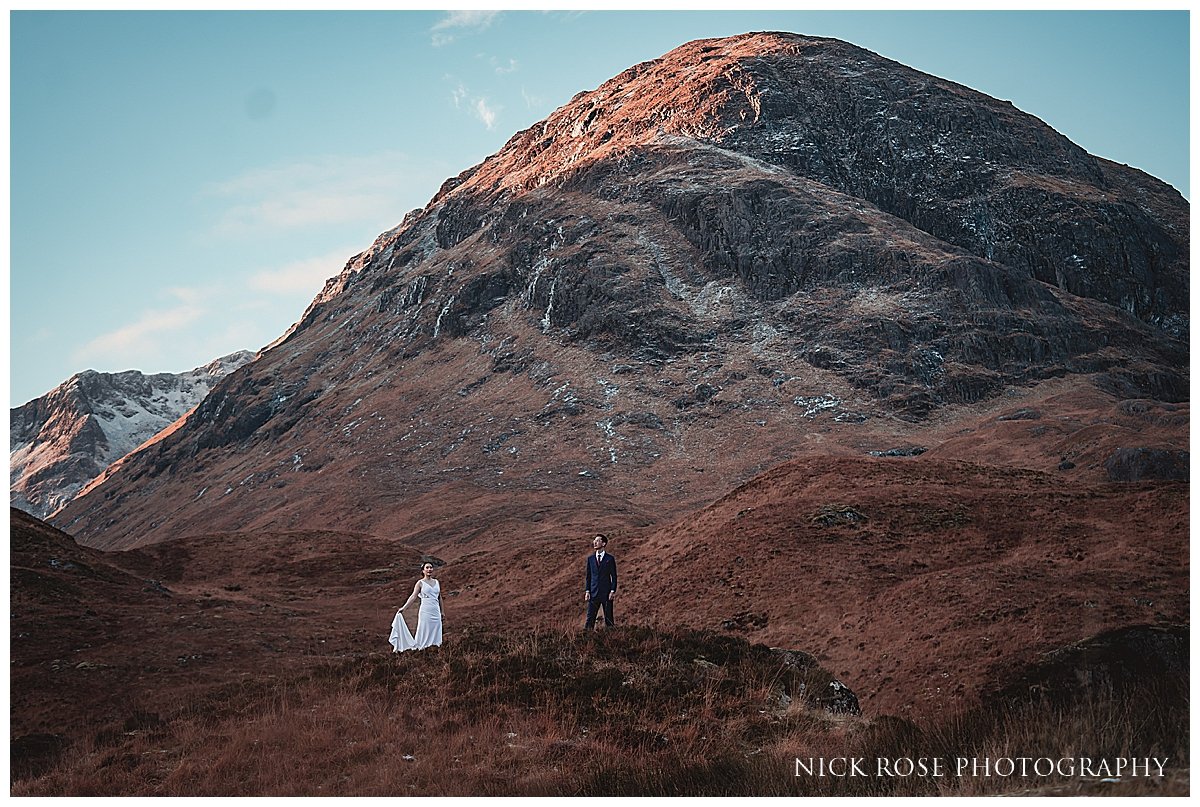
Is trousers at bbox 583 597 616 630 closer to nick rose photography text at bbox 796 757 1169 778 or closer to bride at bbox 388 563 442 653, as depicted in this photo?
bride at bbox 388 563 442 653

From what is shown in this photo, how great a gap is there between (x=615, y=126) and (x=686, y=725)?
422 feet

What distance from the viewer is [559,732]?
1098 centimetres

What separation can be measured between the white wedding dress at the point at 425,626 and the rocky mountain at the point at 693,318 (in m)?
35.0

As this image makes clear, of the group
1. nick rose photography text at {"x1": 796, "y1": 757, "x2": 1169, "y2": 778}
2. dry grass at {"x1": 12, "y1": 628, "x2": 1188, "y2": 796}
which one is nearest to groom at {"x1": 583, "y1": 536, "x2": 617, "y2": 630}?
dry grass at {"x1": 12, "y1": 628, "x2": 1188, "y2": 796}

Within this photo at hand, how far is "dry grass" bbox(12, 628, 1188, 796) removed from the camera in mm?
8820

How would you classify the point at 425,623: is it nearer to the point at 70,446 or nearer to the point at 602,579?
the point at 602,579

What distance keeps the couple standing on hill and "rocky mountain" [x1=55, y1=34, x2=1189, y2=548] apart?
3505 cm

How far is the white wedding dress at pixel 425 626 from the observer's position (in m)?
17.3

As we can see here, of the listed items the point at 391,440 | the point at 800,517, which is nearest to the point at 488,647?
the point at 800,517

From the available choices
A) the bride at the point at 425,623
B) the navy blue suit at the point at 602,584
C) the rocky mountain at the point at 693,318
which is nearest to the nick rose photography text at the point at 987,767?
the navy blue suit at the point at 602,584

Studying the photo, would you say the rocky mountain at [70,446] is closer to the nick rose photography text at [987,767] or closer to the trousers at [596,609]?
the trousers at [596,609]

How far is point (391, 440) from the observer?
83.1 m

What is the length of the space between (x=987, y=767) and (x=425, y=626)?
11.6m

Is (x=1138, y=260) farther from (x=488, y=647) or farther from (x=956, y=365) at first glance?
(x=488, y=647)
